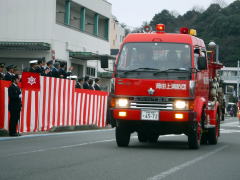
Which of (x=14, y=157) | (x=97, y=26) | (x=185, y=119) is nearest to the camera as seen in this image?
(x=14, y=157)

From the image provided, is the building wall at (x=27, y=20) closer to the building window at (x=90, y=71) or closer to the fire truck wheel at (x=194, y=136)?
the building window at (x=90, y=71)

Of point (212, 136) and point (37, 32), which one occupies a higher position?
point (37, 32)

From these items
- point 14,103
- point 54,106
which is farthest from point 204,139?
point 54,106

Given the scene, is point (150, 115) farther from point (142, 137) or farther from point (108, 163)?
point (108, 163)

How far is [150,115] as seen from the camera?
14664 mm

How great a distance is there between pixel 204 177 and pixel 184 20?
123 m

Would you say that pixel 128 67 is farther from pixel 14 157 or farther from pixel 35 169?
pixel 35 169

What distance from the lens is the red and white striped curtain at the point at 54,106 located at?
1978cm

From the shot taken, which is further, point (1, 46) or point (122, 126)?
point (1, 46)

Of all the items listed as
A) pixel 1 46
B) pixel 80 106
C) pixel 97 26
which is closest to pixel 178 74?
pixel 80 106

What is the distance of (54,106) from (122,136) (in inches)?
283

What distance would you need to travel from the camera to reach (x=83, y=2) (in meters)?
48.9

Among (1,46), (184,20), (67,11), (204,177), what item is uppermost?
(184,20)

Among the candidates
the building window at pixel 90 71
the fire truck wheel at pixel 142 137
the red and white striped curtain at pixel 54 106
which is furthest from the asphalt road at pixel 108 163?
the building window at pixel 90 71
